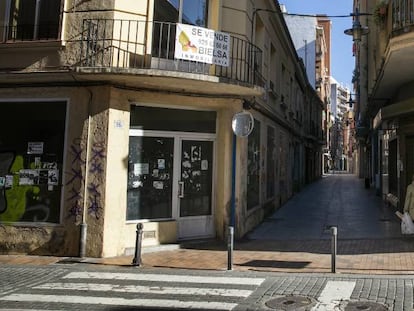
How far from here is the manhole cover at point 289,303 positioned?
6297 millimetres

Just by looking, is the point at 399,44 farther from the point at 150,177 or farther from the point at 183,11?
the point at 150,177

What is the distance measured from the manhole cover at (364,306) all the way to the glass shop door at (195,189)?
5702mm

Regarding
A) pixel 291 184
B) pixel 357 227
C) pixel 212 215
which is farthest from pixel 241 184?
pixel 291 184

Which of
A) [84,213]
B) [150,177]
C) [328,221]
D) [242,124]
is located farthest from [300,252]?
[328,221]

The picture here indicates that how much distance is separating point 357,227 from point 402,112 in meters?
3.54

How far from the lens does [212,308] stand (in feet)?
20.6

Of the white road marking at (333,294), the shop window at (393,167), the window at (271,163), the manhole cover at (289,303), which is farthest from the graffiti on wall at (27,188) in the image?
the shop window at (393,167)

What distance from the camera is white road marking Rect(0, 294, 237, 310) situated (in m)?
6.41

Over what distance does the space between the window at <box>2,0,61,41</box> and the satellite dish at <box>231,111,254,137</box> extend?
4387mm

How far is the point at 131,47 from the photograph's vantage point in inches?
406

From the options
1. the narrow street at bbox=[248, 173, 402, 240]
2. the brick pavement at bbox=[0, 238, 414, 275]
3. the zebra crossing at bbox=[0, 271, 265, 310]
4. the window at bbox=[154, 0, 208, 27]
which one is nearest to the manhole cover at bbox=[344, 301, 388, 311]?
the zebra crossing at bbox=[0, 271, 265, 310]

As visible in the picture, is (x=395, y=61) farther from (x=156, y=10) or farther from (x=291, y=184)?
(x=291, y=184)

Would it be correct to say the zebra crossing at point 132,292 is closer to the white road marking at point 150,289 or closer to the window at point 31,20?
the white road marking at point 150,289

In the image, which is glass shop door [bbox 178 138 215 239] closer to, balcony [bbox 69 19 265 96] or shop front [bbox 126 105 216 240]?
shop front [bbox 126 105 216 240]
